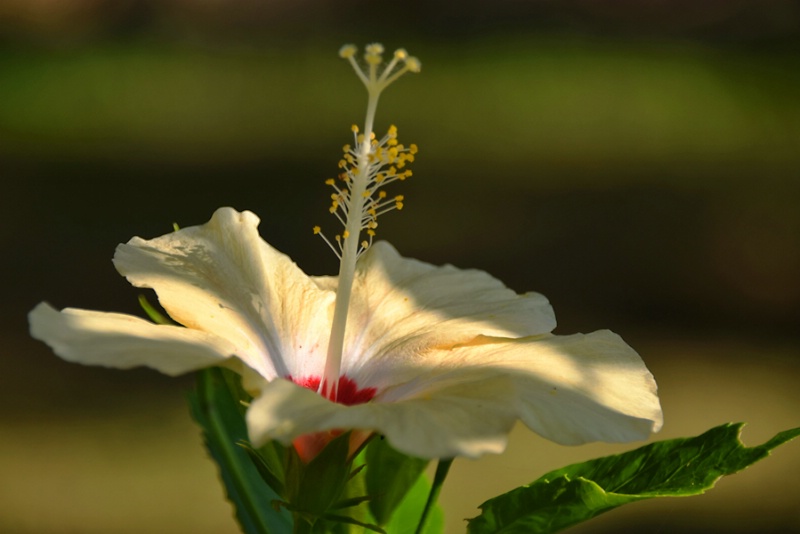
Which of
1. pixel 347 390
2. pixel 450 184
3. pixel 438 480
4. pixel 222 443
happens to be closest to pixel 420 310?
pixel 347 390

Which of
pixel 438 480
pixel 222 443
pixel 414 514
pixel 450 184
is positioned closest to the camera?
pixel 222 443

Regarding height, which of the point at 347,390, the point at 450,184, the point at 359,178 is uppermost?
the point at 450,184

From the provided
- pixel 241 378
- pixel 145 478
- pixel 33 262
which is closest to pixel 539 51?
pixel 33 262

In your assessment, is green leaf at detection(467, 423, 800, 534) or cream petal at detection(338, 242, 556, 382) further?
cream petal at detection(338, 242, 556, 382)

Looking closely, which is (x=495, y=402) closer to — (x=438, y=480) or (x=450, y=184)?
(x=438, y=480)

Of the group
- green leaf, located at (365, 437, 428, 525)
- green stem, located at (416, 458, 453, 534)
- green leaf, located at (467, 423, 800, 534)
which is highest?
green leaf, located at (365, 437, 428, 525)

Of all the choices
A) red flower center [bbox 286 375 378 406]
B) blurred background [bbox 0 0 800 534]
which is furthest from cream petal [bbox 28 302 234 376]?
blurred background [bbox 0 0 800 534]

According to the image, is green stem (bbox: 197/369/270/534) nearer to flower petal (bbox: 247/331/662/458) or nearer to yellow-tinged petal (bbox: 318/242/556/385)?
flower petal (bbox: 247/331/662/458)
